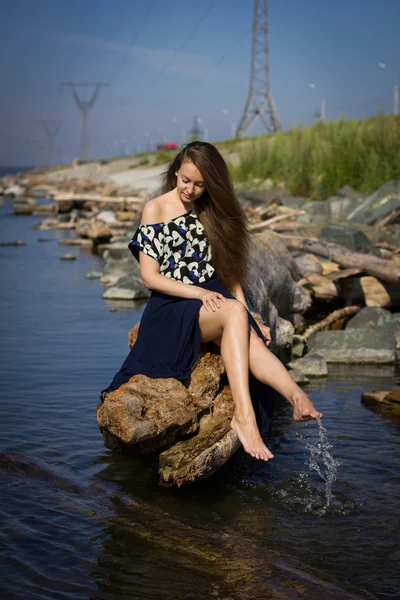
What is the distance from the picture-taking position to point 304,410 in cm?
476

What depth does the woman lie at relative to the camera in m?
4.88

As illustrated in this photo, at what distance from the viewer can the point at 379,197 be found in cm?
1744

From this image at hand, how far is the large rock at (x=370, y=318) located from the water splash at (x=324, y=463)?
3.64 m

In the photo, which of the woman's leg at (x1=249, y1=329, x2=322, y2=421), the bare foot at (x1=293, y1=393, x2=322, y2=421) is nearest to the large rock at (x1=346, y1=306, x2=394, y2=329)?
the woman's leg at (x1=249, y1=329, x2=322, y2=421)

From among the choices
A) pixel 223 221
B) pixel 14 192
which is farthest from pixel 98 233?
pixel 14 192

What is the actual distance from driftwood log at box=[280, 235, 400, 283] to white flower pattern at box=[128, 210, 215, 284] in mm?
5208

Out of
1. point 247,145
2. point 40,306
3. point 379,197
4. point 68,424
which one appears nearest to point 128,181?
point 247,145

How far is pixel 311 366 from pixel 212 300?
10.6ft

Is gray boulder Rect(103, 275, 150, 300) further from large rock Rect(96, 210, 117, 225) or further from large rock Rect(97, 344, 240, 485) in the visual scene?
large rock Rect(96, 210, 117, 225)

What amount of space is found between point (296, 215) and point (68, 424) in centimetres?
1149

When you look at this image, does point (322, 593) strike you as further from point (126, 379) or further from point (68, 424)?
point (68, 424)

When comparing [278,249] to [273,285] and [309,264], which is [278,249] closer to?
[273,285]

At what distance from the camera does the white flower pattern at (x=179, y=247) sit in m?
5.22

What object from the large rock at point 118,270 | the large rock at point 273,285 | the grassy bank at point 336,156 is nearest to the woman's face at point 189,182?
the large rock at point 273,285
